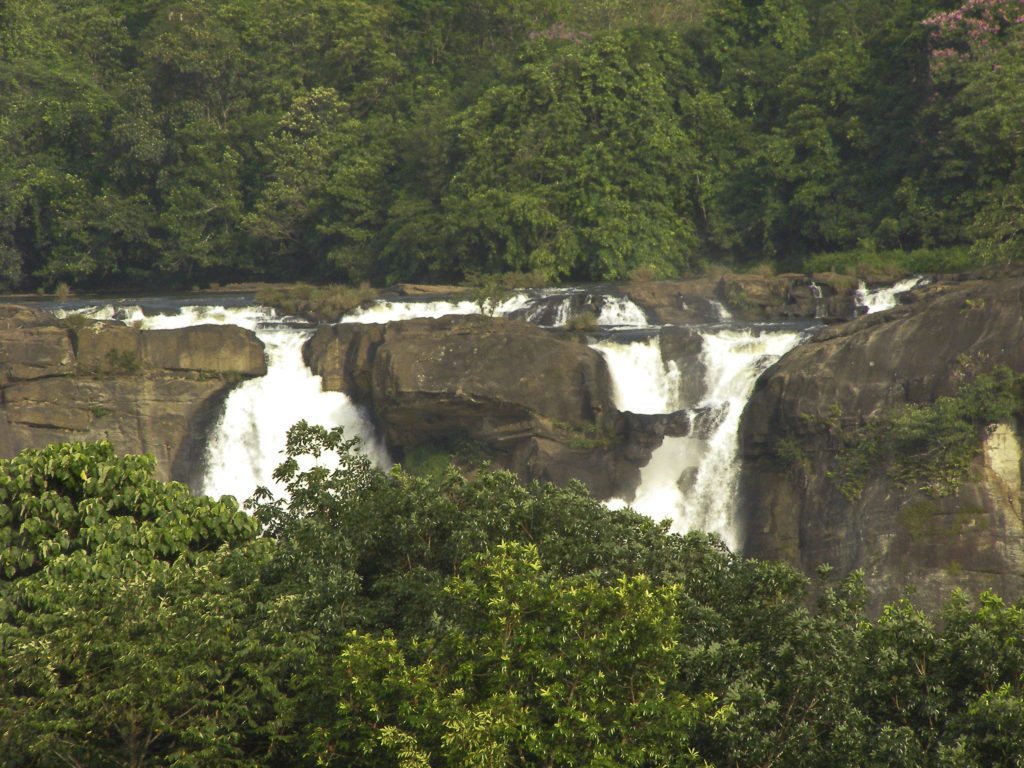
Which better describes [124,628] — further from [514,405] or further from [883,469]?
[514,405]

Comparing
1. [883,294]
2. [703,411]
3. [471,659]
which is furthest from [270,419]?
[471,659]

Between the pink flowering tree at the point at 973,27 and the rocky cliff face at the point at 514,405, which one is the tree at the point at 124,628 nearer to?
the rocky cliff face at the point at 514,405

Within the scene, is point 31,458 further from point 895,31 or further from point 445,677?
point 895,31

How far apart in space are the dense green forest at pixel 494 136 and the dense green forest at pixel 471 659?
31516mm

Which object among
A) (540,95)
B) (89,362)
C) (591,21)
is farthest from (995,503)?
(591,21)

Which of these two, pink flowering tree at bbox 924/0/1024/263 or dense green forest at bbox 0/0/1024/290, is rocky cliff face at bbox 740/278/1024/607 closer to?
pink flowering tree at bbox 924/0/1024/263

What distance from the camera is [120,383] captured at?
4328 cm

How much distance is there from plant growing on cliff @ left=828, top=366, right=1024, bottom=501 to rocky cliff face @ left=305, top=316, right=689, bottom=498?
15.7 ft

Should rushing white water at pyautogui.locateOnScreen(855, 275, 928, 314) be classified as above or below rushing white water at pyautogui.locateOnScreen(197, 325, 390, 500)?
above

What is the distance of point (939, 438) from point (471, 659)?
795 inches

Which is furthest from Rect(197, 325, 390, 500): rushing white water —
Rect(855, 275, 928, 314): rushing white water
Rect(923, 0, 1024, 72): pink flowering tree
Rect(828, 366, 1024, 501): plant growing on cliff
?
Rect(923, 0, 1024, 72): pink flowering tree

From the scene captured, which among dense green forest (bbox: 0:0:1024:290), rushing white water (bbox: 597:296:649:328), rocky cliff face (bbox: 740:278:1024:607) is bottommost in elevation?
rocky cliff face (bbox: 740:278:1024:607)

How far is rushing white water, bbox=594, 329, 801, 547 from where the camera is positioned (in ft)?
133

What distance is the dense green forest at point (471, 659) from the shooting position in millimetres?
18203
